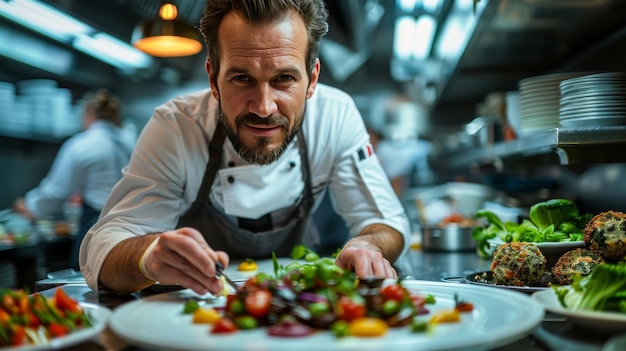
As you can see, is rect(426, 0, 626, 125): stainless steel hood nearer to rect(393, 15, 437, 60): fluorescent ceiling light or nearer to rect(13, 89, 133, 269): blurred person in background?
rect(393, 15, 437, 60): fluorescent ceiling light

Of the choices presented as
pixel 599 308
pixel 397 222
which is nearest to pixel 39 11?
pixel 397 222

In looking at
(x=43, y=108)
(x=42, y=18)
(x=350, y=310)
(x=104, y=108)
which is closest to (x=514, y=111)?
(x=350, y=310)

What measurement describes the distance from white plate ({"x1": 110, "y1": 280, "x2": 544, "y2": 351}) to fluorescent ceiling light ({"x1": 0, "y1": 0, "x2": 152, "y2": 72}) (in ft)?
8.28

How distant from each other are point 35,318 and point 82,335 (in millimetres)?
120

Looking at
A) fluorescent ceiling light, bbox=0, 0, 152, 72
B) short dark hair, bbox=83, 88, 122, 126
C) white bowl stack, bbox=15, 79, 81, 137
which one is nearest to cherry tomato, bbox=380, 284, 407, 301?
fluorescent ceiling light, bbox=0, 0, 152, 72

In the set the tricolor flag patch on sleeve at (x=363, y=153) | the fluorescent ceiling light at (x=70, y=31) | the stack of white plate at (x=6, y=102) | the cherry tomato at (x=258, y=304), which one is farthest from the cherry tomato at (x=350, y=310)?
the stack of white plate at (x=6, y=102)

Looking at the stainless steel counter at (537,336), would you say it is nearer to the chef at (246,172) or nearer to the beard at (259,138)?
the chef at (246,172)

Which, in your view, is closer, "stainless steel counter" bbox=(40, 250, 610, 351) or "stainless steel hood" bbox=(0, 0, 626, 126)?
"stainless steel counter" bbox=(40, 250, 610, 351)

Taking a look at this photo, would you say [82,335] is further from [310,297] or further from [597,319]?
[597,319]

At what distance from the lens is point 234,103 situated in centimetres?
157

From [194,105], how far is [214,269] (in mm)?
888

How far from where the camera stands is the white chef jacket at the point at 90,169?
408 centimetres

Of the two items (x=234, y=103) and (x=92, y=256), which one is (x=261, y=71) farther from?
(x=92, y=256)

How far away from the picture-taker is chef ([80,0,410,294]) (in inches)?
55.8
